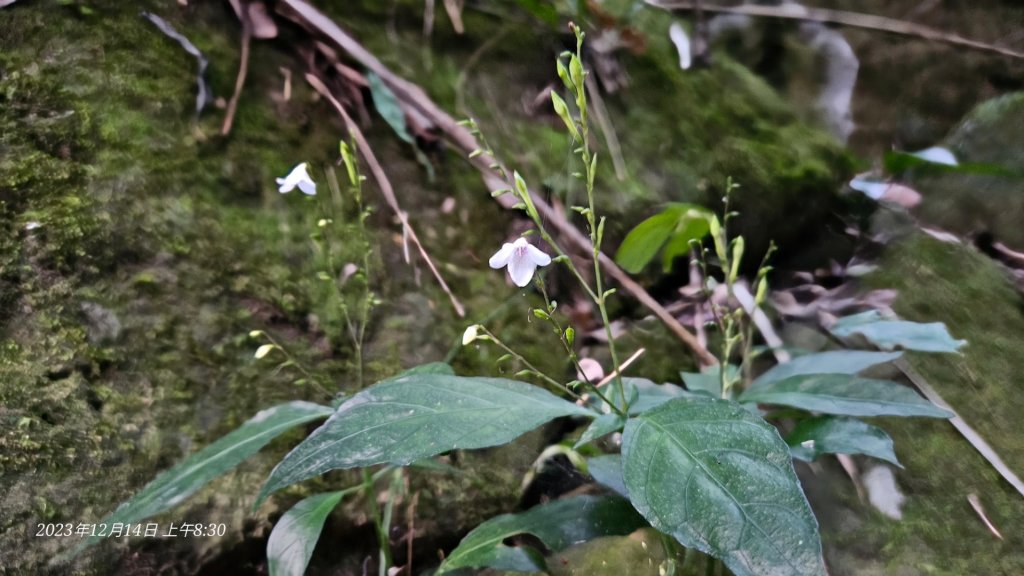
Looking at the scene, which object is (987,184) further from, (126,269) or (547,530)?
(126,269)

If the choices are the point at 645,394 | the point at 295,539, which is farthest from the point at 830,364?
the point at 295,539

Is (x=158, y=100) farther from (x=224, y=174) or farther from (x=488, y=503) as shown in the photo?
(x=488, y=503)

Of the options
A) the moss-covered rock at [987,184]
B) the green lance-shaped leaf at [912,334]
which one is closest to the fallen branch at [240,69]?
the green lance-shaped leaf at [912,334]

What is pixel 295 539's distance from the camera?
2.23ft

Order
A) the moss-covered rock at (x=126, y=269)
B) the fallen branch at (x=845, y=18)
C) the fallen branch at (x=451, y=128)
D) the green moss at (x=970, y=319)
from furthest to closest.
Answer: the fallen branch at (x=845, y=18) < the fallen branch at (x=451, y=128) < the green moss at (x=970, y=319) < the moss-covered rock at (x=126, y=269)

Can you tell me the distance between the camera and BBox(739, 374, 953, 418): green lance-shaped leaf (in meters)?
0.65

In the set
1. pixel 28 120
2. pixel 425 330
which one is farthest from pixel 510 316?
pixel 28 120

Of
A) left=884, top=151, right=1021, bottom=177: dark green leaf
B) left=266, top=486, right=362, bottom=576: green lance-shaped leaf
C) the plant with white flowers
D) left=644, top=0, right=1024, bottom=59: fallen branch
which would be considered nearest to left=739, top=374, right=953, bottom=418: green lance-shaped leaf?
the plant with white flowers

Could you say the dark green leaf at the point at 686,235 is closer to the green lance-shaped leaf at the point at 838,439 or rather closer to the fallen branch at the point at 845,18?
the green lance-shaped leaf at the point at 838,439

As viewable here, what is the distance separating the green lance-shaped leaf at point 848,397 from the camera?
25.8 inches

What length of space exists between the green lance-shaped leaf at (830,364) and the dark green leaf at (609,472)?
1.04 ft

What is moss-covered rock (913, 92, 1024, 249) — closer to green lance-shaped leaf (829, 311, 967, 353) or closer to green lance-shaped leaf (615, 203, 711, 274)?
green lance-shaped leaf (829, 311, 967, 353)

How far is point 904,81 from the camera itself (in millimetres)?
1867

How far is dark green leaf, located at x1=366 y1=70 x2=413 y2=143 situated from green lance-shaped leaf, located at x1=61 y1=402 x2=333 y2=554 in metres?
0.72
